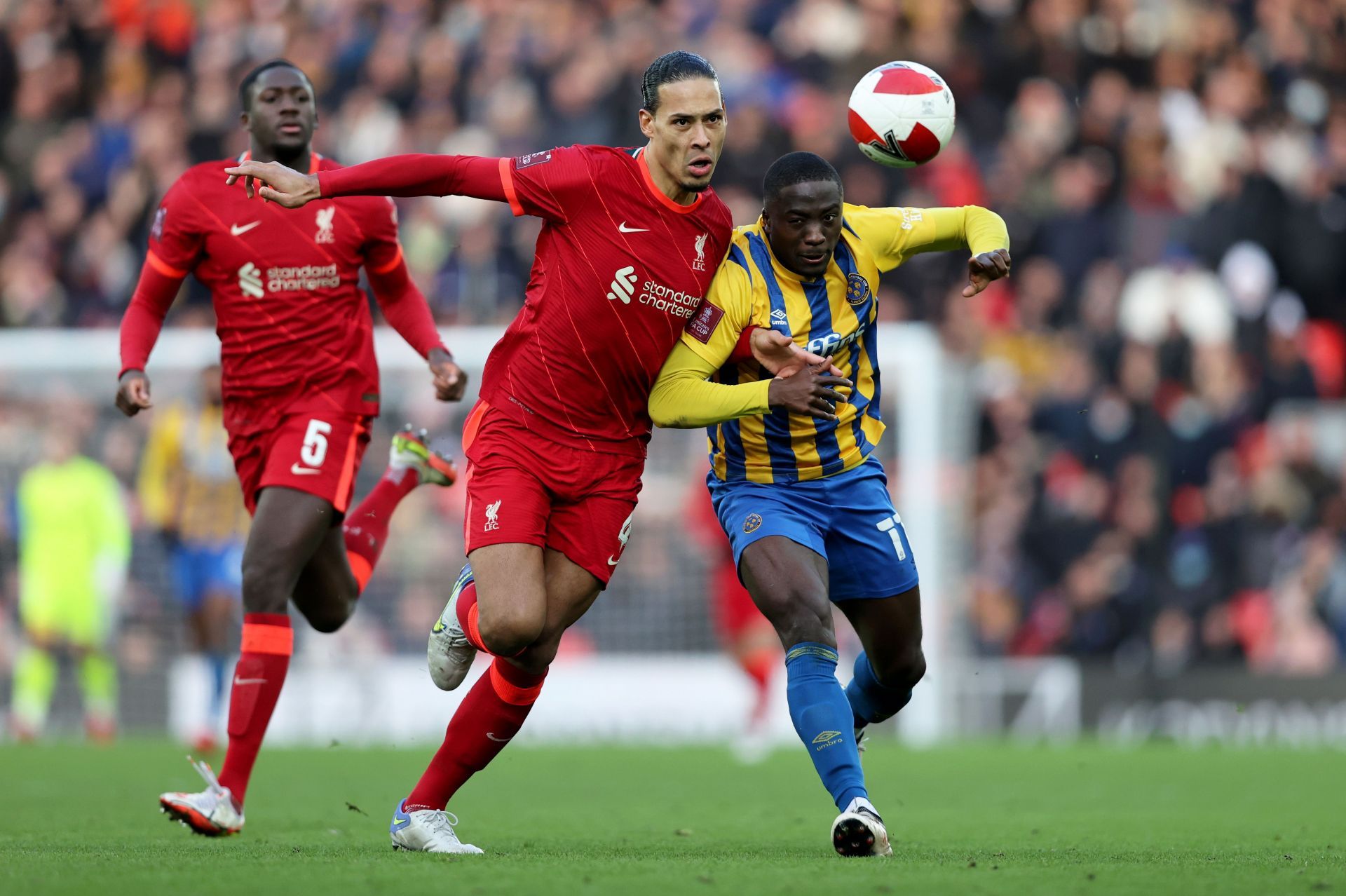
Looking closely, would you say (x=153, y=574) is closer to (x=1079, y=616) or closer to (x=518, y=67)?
(x=518, y=67)

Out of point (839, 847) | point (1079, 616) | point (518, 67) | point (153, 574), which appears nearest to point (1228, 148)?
point (1079, 616)

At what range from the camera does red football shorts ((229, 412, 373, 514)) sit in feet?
24.2

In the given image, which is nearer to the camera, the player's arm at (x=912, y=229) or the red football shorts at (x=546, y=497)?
the red football shorts at (x=546, y=497)

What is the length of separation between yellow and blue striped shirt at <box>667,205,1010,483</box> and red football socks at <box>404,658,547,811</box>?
1.10 meters

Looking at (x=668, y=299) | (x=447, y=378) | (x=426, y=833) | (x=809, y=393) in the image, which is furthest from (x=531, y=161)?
(x=426, y=833)

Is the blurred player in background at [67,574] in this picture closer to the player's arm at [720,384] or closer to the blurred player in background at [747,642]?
the blurred player in background at [747,642]

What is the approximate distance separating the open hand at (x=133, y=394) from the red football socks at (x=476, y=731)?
1.93 metres

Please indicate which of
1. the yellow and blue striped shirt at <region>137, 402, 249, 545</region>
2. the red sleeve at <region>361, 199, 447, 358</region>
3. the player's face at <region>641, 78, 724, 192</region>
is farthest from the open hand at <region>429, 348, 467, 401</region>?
the yellow and blue striped shirt at <region>137, 402, 249, 545</region>

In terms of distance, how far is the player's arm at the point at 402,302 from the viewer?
7.61 meters

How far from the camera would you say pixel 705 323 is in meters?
6.33

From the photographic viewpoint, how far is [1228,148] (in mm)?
16922

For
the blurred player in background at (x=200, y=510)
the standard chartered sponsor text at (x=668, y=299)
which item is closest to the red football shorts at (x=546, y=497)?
the standard chartered sponsor text at (x=668, y=299)

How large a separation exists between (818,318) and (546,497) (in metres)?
1.15

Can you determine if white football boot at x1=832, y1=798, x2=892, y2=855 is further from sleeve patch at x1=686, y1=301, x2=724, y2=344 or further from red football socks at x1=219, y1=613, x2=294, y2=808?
red football socks at x1=219, y1=613, x2=294, y2=808
